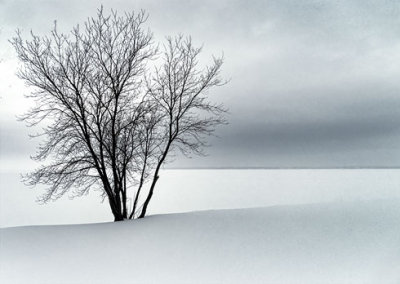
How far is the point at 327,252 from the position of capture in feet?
26.0

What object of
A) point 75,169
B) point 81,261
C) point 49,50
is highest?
point 49,50

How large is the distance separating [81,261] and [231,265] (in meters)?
3.70

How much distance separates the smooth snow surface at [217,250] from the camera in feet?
22.8

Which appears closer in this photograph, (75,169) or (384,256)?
(384,256)

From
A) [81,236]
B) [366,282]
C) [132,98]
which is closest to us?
[366,282]

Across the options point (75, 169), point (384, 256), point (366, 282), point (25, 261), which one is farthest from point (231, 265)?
point (75, 169)

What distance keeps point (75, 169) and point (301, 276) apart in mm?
10692

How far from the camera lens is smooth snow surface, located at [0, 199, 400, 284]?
6944 mm

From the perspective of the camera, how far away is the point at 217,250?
27.7 feet

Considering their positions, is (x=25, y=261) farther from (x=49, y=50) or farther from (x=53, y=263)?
(x=49, y=50)

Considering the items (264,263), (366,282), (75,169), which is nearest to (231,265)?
(264,263)

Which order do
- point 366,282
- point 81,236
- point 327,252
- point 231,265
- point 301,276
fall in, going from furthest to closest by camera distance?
point 81,236
point 327,252
point 231,265
point 301,276
point 366,282

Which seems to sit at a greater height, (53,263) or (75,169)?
(75,169)

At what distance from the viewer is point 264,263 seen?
7.44 metres
